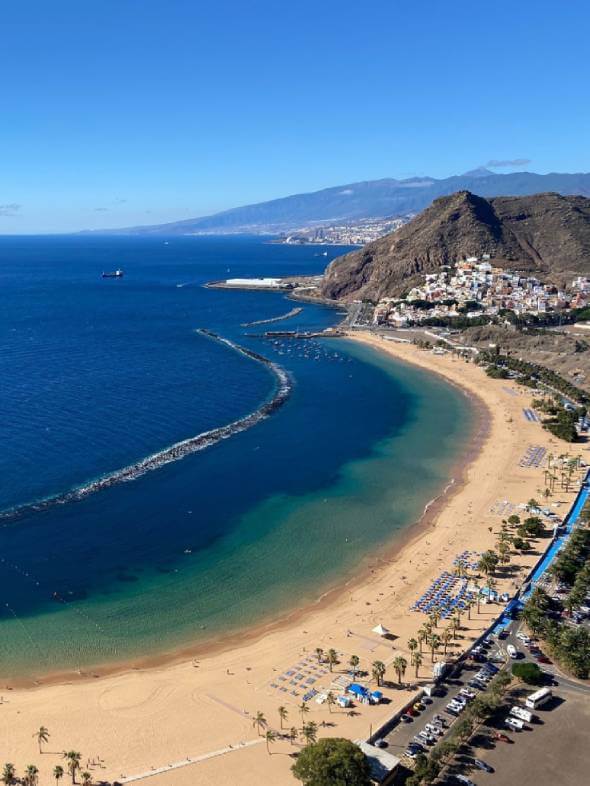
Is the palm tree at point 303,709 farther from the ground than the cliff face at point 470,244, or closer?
closer

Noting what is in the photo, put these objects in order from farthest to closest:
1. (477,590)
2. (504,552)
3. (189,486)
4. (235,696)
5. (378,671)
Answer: (189,486) < (504,552) < (477,590) < (378,671) < (235,696)

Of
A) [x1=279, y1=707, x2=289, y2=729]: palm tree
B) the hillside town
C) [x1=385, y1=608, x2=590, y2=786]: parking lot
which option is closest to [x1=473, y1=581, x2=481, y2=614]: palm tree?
[x1=385, y1=608, x2=590, y2=786]: parking lot

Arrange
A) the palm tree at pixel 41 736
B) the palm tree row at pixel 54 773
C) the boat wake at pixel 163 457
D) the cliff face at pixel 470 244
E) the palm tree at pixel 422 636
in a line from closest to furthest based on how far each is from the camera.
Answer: the palm tree row at pixel 54 773, the palm tree at pixel 41 736, the palm tree at pixel 422 636, the boat wake at pixel 163 457, the cliff face at pixel 470 244

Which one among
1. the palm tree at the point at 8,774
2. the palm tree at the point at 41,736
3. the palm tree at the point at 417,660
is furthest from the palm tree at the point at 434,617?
the palm tree at the point at 8,774

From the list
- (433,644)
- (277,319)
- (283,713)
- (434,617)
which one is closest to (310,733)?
(283,713)

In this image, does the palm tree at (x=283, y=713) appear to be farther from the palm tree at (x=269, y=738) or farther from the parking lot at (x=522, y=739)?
the parking lot at (x=522, y=739)

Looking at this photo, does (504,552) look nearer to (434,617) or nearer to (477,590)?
(477,590)

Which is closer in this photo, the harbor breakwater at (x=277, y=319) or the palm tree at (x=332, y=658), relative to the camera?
the palm tree at (x=332, y=658)
